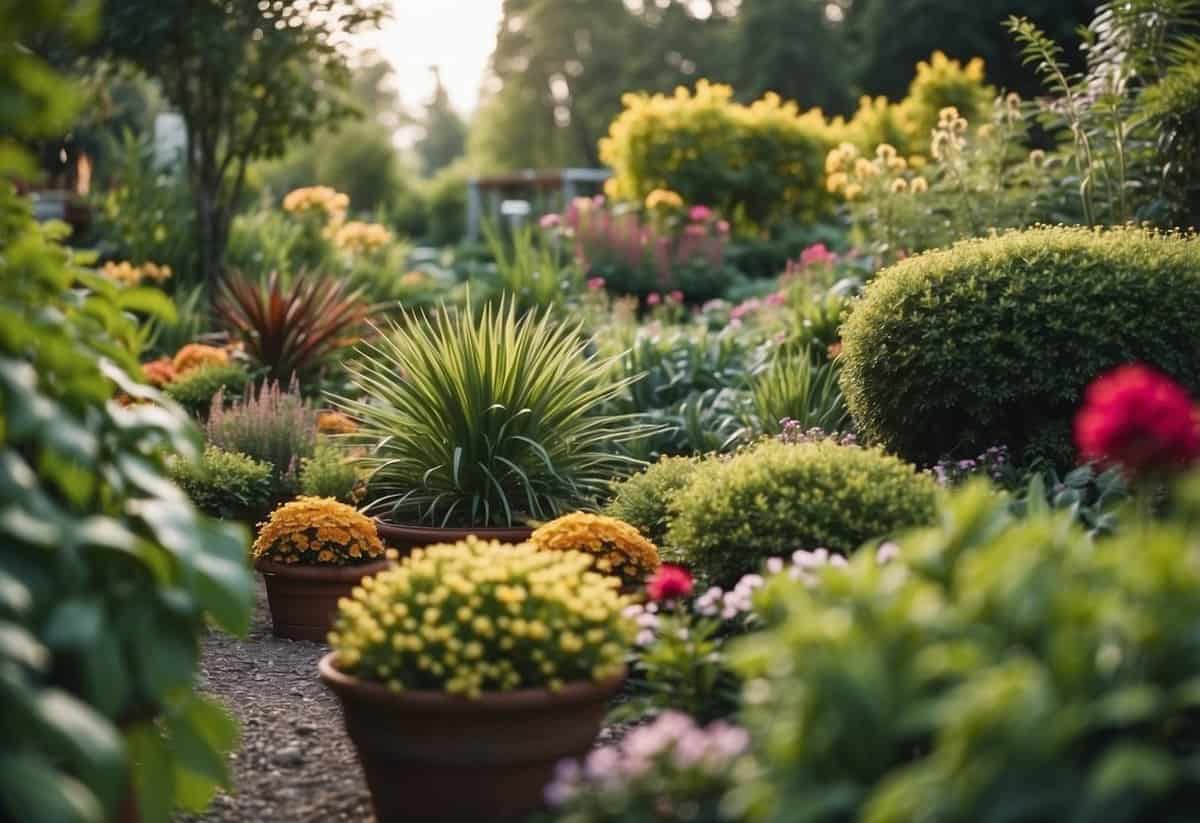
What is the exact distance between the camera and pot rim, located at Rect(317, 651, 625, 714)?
2865mm

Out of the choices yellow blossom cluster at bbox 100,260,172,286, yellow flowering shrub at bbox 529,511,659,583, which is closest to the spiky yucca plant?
yellow flowering shrub at bbox 529,511,659,583

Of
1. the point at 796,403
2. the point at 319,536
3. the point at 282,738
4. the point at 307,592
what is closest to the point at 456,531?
the point at 319,536

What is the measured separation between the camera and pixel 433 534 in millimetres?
4895

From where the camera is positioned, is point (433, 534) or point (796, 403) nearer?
point (433, 534)

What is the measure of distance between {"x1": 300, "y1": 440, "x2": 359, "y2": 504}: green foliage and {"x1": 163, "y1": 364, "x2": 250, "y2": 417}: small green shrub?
1935mm

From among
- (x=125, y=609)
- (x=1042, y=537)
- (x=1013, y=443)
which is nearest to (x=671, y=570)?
(x=1042, y=537)

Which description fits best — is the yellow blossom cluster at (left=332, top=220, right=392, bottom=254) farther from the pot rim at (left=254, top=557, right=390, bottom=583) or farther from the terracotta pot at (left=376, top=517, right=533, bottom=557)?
the pot rim at (left=254, top=557, right=390, bottom=583)

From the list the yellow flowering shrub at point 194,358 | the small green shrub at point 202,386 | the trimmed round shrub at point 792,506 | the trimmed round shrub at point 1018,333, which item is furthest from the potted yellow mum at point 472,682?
the yellow flowering shrub at point 194,358

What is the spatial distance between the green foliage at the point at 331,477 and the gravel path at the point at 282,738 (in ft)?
2.74

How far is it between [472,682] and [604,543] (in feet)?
4.85

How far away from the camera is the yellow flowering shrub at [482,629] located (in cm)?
292

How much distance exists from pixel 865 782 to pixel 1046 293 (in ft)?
10.1

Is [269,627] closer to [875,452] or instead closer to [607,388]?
[607,388]

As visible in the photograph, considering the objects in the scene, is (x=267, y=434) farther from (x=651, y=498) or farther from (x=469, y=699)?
(x=469, y=699)
